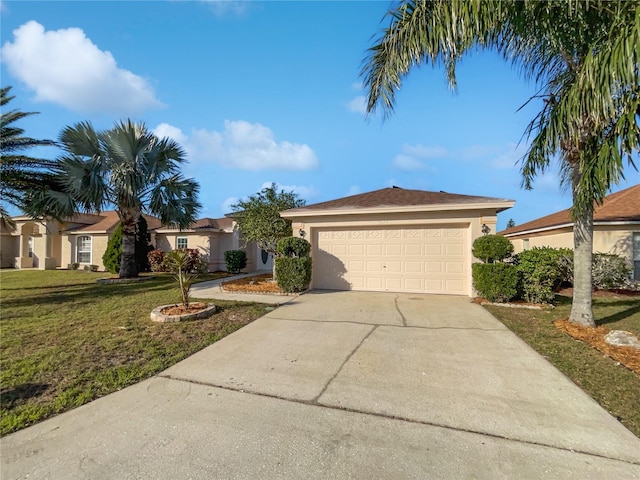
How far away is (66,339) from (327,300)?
568cm

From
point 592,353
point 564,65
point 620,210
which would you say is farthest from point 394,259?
point 620,210

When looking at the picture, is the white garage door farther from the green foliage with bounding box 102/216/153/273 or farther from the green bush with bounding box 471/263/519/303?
the green foliage with bounding box 102/216/153/273

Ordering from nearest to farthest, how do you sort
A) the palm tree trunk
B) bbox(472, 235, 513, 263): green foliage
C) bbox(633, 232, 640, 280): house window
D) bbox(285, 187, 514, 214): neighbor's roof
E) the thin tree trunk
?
the thin tree trunk
bbox(472, 235, 513, 263): green foliage
bbox(285, 187, 514, 214): neighbor's roof
bbox(633, 232, 640, 280): house window
the palm tree trunk

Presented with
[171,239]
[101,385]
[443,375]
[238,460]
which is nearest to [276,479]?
[238,460]

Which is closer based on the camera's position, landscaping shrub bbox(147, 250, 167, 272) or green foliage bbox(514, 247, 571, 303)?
green foliage bbox(514, 247, 571, 303)

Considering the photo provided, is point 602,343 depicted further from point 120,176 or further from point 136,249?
point 136,249

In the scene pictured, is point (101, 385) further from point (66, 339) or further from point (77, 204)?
point (77, 204)

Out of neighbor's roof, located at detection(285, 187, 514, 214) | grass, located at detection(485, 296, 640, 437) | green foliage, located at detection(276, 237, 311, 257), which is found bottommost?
grass, located at detection(485, 296, 640, 437)

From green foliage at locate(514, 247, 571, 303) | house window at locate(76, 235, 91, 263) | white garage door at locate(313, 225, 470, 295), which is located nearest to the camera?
green foliage at locate(514, 247, 571, 303)

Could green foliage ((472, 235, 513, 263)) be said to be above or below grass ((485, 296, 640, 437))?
above

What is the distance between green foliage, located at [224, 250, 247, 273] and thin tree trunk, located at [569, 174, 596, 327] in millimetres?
13766

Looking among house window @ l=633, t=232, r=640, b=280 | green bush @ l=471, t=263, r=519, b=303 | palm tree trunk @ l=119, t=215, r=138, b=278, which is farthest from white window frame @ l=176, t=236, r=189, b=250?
house window @ l=633, t=232, r=640, b=280

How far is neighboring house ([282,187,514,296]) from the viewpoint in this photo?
9.31 m

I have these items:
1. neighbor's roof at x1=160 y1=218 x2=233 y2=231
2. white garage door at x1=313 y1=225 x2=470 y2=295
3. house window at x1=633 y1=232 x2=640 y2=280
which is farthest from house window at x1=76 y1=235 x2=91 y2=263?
house window at x1=633 y1=232 x2=640 y2=280
